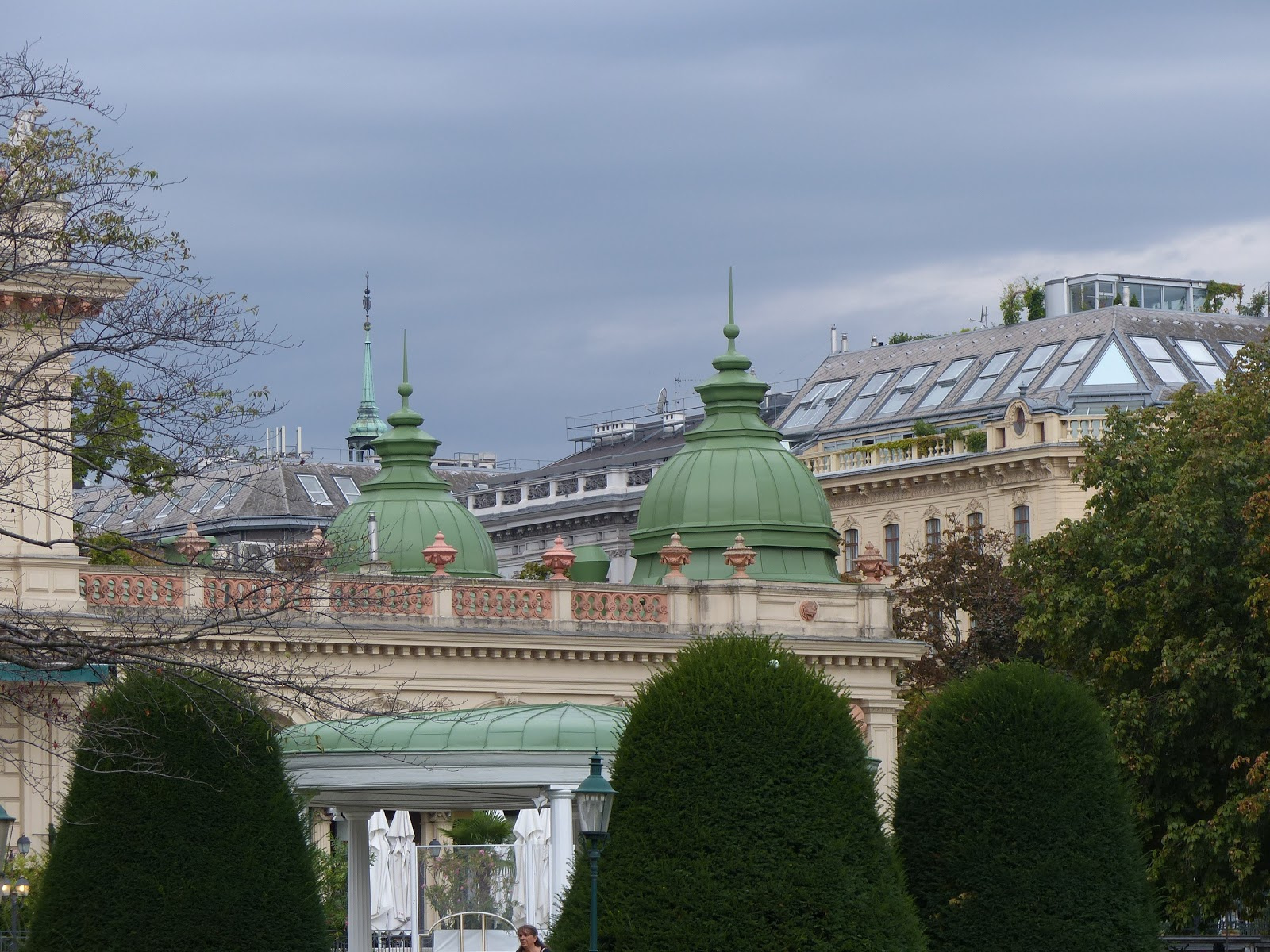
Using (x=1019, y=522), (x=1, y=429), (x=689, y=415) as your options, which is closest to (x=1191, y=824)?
(x=1, y=429)

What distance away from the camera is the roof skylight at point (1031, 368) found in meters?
86.2

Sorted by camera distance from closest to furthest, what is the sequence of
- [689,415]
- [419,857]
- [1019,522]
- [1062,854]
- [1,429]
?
[1,429]
[1062,854]
[419,857]
[1019,522]
[689,415]

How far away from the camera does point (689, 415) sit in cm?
10800

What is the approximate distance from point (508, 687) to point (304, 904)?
83.1 ft

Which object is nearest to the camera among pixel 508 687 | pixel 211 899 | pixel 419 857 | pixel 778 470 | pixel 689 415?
pixel 211 899

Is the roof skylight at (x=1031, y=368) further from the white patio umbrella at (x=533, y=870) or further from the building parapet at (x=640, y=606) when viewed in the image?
Answer: the white patio umbrella at (x=533, y=870)

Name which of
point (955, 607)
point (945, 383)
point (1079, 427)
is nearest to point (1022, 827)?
point (955, 607)

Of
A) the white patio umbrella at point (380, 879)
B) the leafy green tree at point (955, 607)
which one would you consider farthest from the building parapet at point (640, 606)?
the white patio umbrella at point (380, 879)

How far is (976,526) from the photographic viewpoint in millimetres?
75312

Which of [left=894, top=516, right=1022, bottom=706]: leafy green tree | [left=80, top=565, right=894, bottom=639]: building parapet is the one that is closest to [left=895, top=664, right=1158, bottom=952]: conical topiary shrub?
[left=80, top=565, right=894, bottom=639]: building parapet

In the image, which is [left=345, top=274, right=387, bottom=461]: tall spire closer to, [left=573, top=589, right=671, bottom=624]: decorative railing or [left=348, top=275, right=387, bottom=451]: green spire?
[left=348, top=275, right=387, bottom=451]: green spire

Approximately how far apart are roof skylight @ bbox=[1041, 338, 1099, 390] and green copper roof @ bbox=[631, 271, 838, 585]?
2499 cm

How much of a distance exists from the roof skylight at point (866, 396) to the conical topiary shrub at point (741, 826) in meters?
62.4

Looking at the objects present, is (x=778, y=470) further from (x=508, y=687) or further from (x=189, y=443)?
(x=189, y=443)
